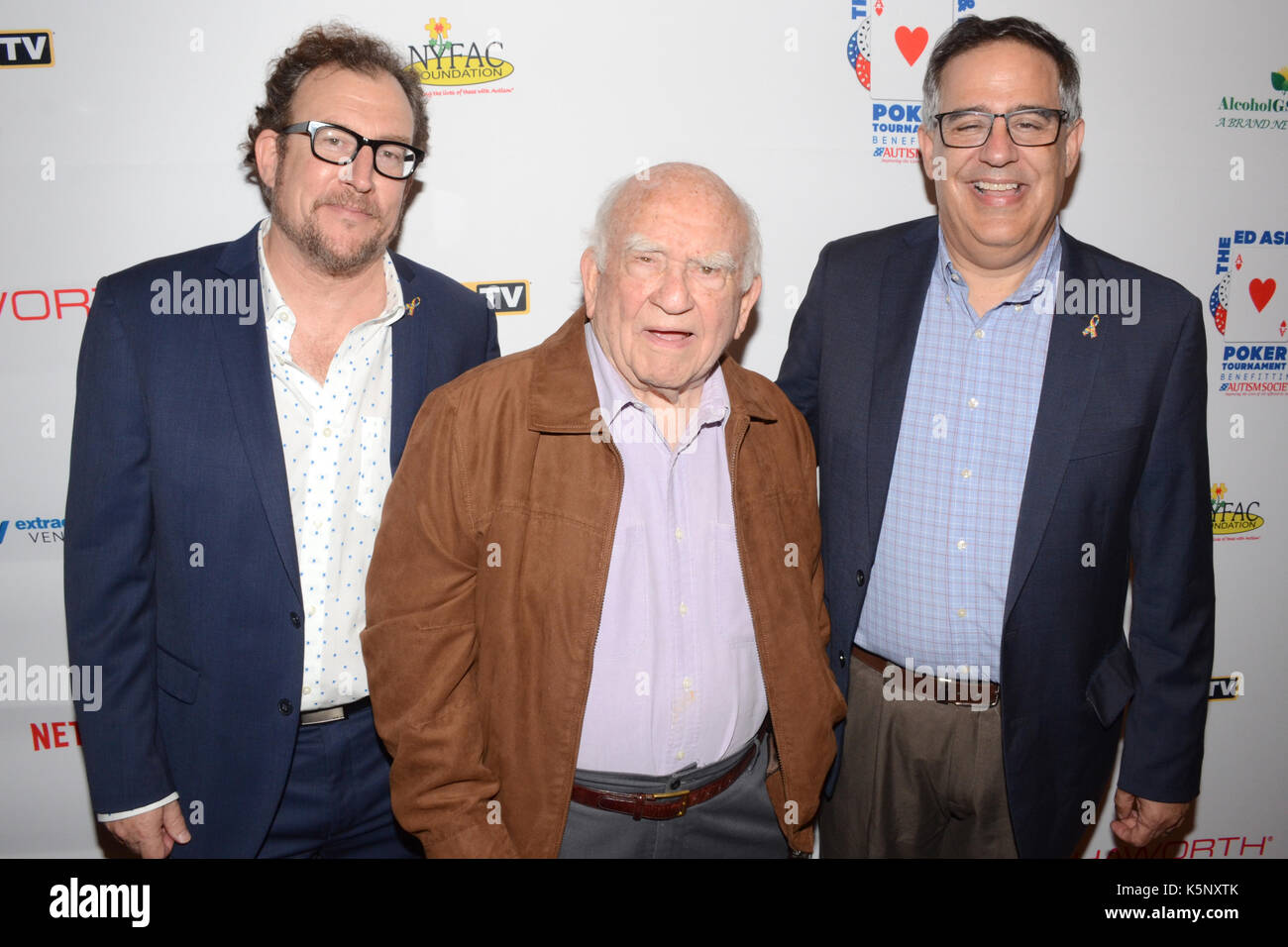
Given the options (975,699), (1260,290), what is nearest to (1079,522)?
(975,699)

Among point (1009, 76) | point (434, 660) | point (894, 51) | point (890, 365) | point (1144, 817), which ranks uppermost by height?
point (894, 51)

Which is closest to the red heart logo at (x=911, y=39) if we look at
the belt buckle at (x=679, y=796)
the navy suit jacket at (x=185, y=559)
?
the navy suit jacket at (x=185, y=559)

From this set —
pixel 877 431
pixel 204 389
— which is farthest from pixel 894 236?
pixel 204 389

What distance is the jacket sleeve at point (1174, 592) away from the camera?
7.14ft

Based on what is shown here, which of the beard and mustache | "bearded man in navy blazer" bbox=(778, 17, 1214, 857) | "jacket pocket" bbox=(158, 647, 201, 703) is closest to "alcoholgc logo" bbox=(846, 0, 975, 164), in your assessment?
"bearded man in navy blazer" bbox=(778, 17, 1214, 857)

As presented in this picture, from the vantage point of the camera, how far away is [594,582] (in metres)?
1.84

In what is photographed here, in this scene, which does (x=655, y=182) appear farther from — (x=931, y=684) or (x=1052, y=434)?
(x=931, y=684)

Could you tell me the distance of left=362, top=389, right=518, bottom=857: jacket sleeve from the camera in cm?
182

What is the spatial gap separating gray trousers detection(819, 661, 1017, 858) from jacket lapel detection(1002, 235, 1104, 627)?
367mm

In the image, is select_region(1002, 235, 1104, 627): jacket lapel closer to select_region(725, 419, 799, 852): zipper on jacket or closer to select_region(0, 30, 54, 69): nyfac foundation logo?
select_region(725, 419, 799, 852): zipper on jacket

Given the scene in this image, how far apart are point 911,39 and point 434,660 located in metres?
2.60

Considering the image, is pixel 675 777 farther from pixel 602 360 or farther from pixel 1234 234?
pixel 1234 234
